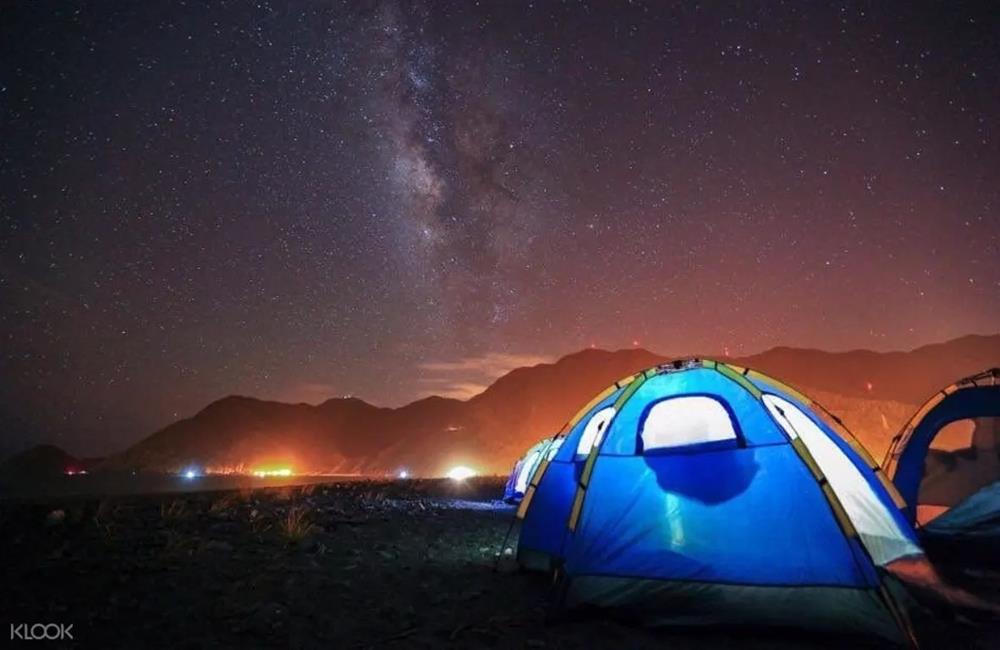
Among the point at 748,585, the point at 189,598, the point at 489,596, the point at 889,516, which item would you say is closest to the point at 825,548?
the point at 748,585

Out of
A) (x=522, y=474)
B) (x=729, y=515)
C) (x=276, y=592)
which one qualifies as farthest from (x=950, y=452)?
(x=522, y=474)

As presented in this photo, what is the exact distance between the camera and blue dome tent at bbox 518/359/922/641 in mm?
4766

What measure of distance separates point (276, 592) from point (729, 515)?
465 centimetres

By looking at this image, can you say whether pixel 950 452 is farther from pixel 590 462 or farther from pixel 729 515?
pixel 590 462

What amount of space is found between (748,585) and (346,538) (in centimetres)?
619

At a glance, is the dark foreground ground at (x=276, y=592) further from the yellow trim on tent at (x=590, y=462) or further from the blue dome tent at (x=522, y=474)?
the blue dome tent at (x=522, y=474)

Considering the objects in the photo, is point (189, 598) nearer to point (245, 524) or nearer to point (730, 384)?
point (245, 524)

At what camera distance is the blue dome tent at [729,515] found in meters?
4.77

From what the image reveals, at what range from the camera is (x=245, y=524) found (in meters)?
8.88

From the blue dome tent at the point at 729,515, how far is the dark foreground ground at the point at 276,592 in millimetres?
282

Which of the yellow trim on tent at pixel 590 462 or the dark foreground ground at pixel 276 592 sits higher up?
the yellow trim on tent at pixel 590 462

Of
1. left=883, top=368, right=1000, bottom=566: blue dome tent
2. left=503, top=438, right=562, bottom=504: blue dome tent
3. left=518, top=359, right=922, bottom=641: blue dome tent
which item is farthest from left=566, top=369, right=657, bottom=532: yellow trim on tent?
left=503, top=438, right=562, bottom=504: blue dome tent

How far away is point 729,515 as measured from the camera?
205 inches

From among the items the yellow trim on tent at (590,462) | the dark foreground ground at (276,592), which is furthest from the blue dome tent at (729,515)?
the dark foreground ground at (276,592)
